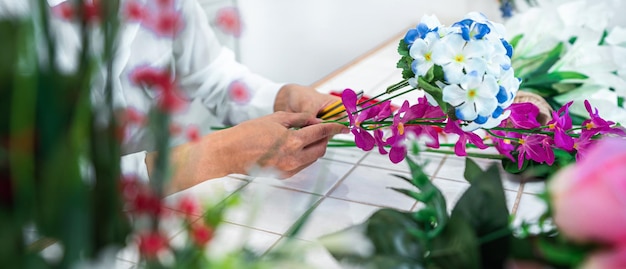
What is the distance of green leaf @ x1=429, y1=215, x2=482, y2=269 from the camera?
1.23ft

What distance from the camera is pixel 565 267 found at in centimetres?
36

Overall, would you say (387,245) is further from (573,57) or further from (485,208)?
(573,57)

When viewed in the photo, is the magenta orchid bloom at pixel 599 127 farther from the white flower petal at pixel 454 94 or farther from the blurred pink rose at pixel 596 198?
the blurred pink rose at pixel 596 198

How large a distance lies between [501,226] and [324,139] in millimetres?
593

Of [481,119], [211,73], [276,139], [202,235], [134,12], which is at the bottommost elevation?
[211,73]

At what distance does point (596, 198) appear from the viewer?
0.30 meters

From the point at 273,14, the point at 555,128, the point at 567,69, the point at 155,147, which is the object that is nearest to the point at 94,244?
the point at 155,147

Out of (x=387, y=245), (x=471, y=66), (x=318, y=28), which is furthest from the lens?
(x=318, y=28)

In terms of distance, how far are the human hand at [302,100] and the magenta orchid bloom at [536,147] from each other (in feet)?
1.17

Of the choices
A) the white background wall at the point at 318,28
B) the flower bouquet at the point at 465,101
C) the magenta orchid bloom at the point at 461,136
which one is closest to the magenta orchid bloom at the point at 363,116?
the flower bouquet at the point at 465,101

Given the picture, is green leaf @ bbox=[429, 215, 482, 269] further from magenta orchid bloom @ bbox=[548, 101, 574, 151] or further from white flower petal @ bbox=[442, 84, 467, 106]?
magenta orchid bloom @ bbox=[548, 101, 574, 151]

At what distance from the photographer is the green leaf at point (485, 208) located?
420 millimetres

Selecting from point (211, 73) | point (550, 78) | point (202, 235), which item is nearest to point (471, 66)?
point (202, 235)

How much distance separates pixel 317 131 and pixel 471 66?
1.01 feet
